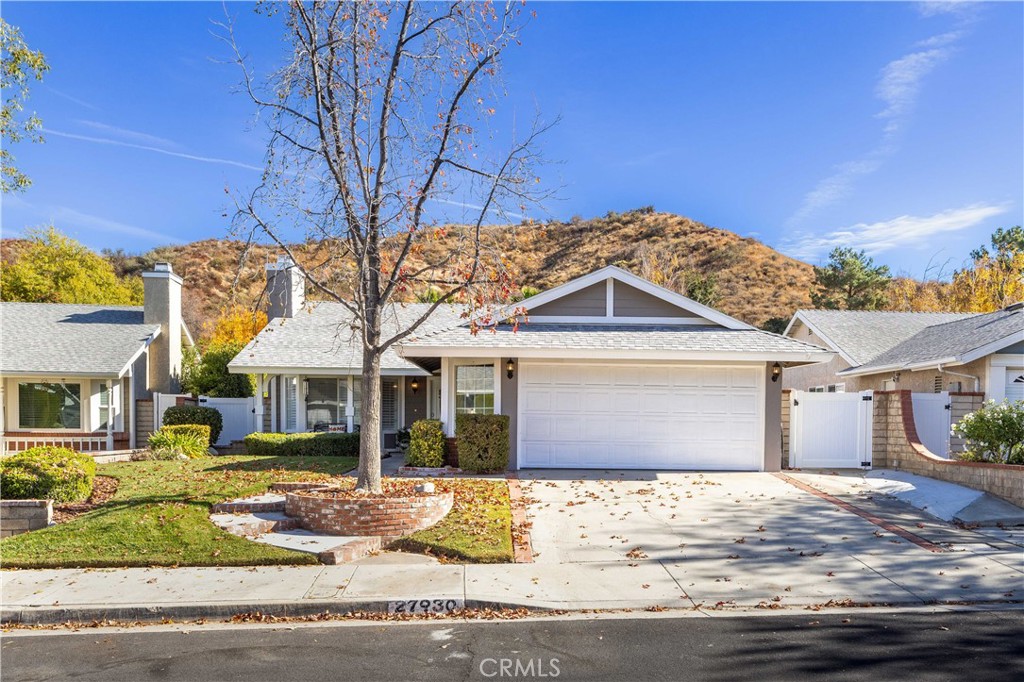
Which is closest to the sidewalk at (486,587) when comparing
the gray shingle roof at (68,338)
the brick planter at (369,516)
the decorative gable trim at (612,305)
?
the brick planter at (369,516)

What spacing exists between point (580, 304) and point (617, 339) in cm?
178

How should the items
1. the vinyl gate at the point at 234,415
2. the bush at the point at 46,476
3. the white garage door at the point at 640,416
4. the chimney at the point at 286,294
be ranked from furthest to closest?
1. the chimney at the point at 286,294
2. the vinyl gate at the point at 234,415
3. the white garage door at the point at 640,416
4. the bush at the point at 46,476

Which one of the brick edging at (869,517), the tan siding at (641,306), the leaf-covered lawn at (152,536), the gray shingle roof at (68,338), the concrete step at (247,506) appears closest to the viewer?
the leaf-covered lawn at (152,536)

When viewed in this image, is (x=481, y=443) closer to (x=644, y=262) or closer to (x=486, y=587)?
(x=486, y=587)

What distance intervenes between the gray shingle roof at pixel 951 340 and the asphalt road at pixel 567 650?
444 inches

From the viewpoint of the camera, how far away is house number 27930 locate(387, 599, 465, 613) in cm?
630

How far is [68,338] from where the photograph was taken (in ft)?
62.8

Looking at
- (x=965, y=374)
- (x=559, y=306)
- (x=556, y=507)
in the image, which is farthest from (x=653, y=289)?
(x=965, y=374)

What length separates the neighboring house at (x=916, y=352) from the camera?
1473 centimetres

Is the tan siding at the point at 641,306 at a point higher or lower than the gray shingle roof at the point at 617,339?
higher

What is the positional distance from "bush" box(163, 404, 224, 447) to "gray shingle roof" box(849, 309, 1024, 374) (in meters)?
19.3

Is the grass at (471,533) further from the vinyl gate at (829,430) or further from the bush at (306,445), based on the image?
the vinyl gate at (829,430)

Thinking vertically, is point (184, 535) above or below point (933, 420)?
below

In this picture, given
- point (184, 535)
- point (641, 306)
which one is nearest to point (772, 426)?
point (641, 306)
